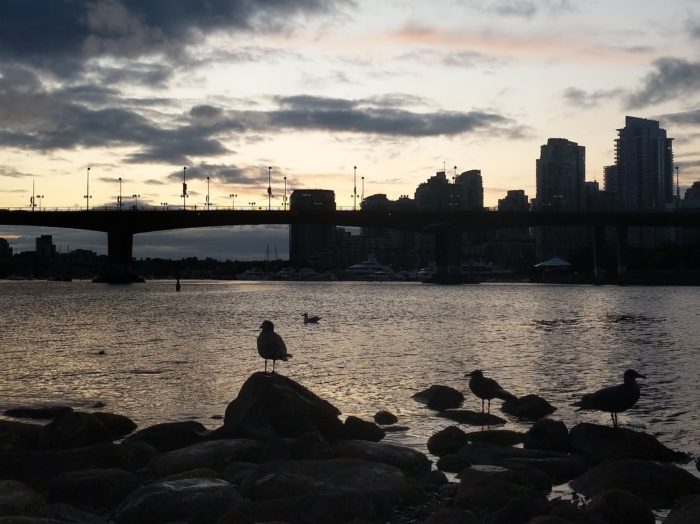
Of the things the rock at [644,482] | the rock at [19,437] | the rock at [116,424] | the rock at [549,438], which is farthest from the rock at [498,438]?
the rock at [19,437]

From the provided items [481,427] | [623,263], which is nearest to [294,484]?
[481,427]

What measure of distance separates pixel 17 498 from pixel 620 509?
8.34 meters

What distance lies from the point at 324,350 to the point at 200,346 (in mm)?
6526

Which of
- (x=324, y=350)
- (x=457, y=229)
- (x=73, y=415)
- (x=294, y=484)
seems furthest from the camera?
(x=457, y=229)

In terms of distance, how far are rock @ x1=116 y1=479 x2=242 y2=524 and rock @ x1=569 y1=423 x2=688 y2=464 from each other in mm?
6780

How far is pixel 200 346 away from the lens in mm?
40094

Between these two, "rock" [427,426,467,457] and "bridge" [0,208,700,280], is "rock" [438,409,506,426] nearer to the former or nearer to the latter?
"rock" [427,426,467,457]

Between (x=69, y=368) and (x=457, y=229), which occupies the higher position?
(x=457, y=229)

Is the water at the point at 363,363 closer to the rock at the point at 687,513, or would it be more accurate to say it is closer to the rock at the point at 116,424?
the rock at the point at 116,424

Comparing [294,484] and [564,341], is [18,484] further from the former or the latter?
[564,341]

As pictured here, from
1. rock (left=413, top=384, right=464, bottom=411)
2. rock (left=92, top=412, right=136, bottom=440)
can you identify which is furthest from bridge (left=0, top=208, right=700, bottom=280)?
rock (left=92, top=412, right=136, bottom=440)

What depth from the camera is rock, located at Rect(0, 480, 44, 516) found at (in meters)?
10.9

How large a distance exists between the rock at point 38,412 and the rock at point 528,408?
10.9 m

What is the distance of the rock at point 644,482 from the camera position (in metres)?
12.2
